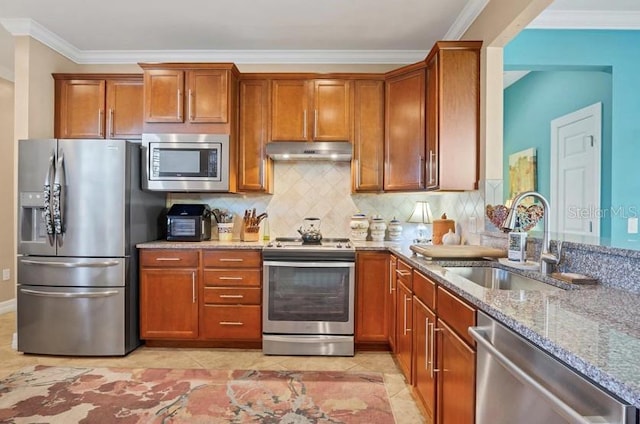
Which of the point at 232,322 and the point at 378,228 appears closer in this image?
the point at 232,322

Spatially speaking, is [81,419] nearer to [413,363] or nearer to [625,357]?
[413,363]

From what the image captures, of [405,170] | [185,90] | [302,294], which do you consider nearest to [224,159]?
[185,90]

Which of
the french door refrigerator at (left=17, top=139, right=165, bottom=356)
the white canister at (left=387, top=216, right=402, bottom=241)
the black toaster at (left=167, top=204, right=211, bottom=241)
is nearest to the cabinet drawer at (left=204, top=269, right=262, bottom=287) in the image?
the black toaster at (left=167, top=204, right=211, bottom=241)

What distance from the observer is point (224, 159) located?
3.21 meters

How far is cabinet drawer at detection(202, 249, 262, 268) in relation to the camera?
305cm

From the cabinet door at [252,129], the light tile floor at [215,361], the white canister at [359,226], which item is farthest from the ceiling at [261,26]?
the light tile floor at [215,361]

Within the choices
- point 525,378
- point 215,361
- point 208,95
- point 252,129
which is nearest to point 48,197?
point 208,95

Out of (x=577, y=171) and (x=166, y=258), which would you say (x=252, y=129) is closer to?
(x=166, y=258)

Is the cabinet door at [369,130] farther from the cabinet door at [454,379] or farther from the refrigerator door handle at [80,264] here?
the refrigerator door handle at [80,264]

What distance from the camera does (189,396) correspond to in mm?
2324

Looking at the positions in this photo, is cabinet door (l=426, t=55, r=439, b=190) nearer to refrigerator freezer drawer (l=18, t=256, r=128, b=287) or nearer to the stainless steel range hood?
the stainless steel range hood

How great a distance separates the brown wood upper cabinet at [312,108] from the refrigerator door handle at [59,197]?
170 centimetres

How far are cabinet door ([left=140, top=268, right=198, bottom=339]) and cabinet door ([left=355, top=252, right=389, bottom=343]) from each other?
4.48 feet

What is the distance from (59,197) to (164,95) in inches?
46.7
